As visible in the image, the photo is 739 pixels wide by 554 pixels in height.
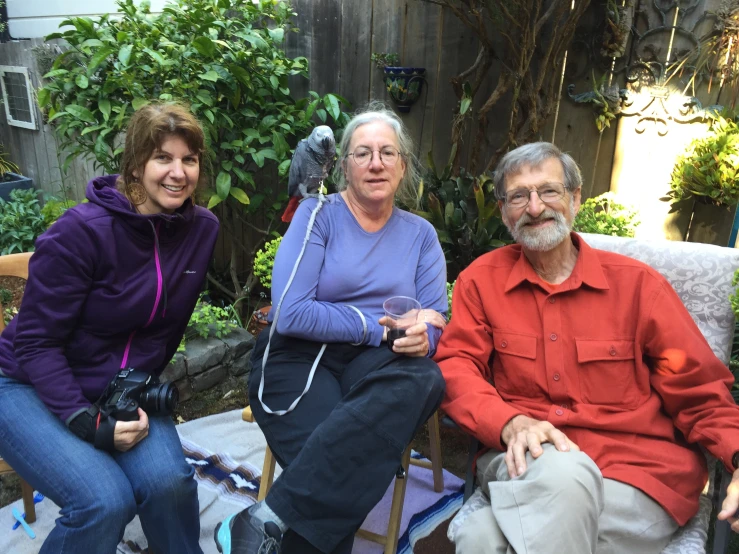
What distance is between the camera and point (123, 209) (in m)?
1.69

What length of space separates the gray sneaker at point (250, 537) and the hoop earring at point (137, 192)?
1046 millimetres

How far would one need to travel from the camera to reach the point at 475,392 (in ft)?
5.37

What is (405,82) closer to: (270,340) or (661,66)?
(661,66)

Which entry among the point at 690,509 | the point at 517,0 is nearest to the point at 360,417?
the point at 690,509

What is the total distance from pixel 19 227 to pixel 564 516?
4.65 meters

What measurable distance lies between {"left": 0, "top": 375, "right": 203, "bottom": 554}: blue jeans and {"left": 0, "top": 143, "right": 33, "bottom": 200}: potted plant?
455 centimetres

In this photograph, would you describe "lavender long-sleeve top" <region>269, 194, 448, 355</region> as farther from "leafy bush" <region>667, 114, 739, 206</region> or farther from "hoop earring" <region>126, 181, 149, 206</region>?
"leafy bush" <region>667, 114, 739, 206</region>

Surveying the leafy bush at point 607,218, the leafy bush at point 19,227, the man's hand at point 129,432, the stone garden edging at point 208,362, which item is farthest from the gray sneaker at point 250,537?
the leafy bush at point 19,227

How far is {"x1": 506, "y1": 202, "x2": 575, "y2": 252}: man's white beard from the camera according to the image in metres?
1.74

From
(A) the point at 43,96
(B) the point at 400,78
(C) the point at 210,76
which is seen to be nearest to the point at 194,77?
(C) the point at 210,76

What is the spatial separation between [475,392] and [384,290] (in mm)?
509

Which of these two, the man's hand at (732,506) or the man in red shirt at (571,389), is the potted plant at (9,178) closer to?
the man in red shirt at (571,389)

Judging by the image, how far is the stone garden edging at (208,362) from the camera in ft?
9.97

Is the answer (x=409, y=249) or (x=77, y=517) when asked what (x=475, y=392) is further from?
(x=77, y=517)
